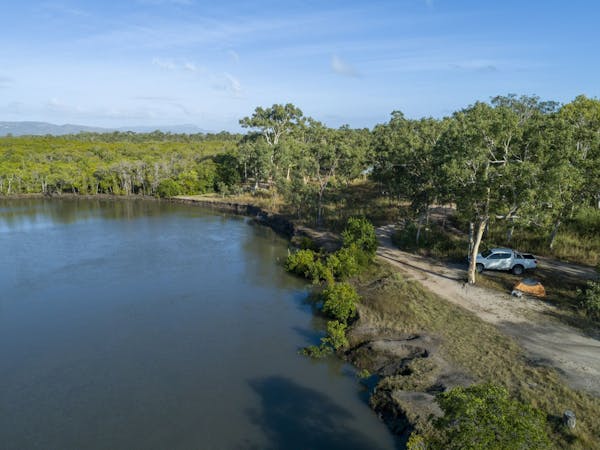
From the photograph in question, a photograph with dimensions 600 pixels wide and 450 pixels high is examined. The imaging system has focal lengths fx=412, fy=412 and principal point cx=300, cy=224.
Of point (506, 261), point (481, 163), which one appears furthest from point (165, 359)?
point (506, 261)

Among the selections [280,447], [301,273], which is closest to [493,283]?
[301,273]

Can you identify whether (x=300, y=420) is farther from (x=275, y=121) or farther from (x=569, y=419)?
(x=275, y=121)

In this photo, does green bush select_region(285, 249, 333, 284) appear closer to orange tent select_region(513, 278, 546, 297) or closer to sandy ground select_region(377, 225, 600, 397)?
sandy ground select_region(377, 225, 600, 397)

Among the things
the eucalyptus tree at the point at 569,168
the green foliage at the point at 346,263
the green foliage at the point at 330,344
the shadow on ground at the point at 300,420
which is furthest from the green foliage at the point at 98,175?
the shadow on ground at the point at 300,420

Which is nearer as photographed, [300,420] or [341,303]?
[300,420]

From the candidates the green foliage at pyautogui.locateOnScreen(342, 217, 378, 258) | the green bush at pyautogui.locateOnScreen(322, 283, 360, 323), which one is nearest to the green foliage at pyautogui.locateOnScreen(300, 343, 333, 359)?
the green bush at pyautogui.locateOnScreen(322, 283, 360, 323)

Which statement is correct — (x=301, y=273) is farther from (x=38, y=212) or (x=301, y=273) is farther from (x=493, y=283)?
(x=38, y=212)
